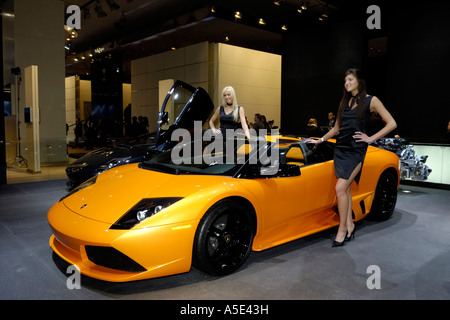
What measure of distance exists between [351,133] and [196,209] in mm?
1742

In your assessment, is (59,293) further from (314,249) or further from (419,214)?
(419,214)

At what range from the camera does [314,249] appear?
11.1ft

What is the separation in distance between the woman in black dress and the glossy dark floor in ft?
1.35

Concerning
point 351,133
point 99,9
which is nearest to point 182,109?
point 351,133

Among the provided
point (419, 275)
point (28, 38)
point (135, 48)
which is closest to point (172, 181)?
point (419, 275)

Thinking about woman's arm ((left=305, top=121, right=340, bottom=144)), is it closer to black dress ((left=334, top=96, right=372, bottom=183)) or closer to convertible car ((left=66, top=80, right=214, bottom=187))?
black dress ((left=334, top=96, right=372, bottom=183))

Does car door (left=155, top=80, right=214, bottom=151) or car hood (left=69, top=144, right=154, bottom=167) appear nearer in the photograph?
car door (left=155, top=80, right=214, bottom=151)

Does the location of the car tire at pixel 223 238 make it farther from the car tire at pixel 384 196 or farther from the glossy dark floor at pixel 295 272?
the car tire at pixel 384 196

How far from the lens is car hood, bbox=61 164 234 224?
2561 millimetres

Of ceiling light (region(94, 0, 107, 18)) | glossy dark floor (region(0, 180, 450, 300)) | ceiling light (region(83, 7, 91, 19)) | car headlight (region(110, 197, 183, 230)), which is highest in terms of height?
ceiling light (region(83, 7, 91, 19))

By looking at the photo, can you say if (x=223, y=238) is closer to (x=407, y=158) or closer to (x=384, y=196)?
(x=384, y=196)

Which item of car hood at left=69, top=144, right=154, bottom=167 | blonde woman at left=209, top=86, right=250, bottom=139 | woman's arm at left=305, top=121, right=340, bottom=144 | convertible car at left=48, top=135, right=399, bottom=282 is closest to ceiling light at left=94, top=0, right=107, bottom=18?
car hood at left=69, top=144, right=154, bottom=167

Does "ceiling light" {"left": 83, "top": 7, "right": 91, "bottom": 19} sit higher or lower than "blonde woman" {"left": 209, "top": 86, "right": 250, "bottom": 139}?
higher
